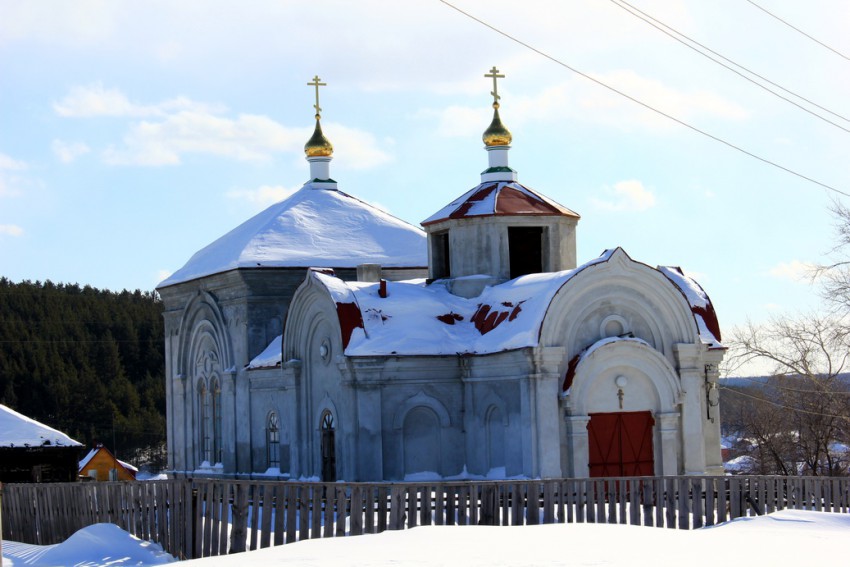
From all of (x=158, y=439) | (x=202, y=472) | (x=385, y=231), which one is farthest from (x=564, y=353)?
(x=158, y=439)

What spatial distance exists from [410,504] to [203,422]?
1829 cm

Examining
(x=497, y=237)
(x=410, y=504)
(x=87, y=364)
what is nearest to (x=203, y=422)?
(x=497, y=237)

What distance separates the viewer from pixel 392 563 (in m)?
12.6

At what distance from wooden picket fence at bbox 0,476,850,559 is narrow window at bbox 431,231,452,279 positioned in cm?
1121

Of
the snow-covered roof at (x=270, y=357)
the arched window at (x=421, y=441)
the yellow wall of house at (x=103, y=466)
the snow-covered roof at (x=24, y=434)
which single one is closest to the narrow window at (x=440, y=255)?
the snow-covered roof at (x=270, y=357)

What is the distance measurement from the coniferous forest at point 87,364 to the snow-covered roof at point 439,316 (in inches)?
2136

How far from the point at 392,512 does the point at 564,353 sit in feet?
27.4

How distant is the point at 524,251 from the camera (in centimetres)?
2947

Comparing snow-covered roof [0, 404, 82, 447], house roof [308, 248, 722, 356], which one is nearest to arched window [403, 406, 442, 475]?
house roof [308, 248, 722, 356]

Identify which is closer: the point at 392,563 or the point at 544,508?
the point at 392,563

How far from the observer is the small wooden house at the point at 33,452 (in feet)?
106

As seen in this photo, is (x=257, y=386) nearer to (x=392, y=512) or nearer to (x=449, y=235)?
(x=449, y=235)

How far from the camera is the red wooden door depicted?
2473 cm

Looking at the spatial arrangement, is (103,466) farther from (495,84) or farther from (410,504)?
(410,504)
